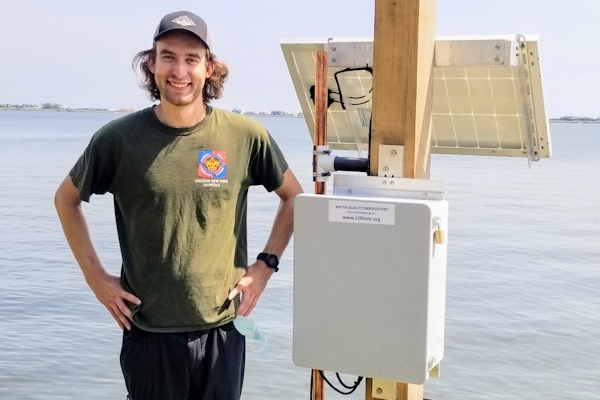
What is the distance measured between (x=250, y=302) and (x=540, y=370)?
16.0 ft

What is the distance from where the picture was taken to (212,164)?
2.69m

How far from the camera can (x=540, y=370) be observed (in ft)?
23.0

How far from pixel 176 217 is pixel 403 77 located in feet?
2.83

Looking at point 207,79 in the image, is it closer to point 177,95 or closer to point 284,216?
point 177,95

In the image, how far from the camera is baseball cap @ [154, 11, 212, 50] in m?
2.65

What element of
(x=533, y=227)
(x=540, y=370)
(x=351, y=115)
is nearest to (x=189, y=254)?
(x=351, y=115)

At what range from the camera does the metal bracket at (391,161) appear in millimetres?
2420

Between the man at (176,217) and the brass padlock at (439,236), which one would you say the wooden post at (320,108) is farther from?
the brass padlock at (439,236)

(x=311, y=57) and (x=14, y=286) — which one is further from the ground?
(x=311, y=57)

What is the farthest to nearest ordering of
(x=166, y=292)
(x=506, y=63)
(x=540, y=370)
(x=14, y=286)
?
1. (x=14, y=286)
2. (x=540, y=370)
3. (x=166, y=292)
4. (x=506, y=63)

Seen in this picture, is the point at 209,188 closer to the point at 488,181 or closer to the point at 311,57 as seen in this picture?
the point at 311,57

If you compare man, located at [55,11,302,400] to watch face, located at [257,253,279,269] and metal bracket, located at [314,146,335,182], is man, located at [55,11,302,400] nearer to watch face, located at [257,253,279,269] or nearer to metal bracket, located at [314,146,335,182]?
watch face, located at [257,253,279,269]

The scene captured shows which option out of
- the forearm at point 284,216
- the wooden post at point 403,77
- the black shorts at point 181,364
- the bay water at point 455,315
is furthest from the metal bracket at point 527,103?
the bay water at point 455,315

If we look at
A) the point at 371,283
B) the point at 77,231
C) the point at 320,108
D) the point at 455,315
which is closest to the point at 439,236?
the point at 371,283
